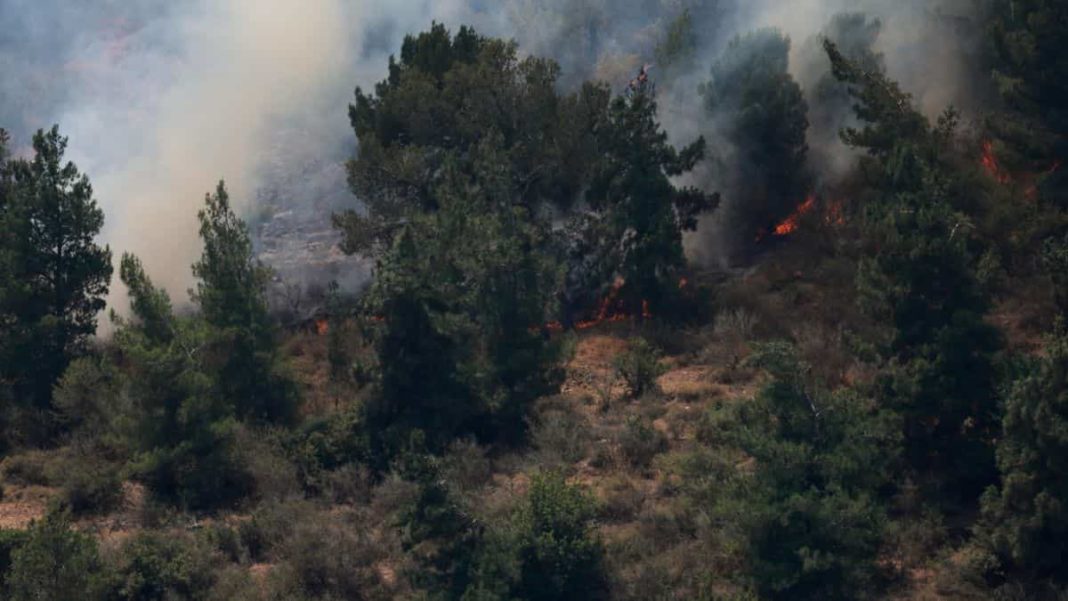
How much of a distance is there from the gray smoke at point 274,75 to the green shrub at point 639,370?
7400 mm

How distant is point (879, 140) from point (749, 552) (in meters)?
9.54

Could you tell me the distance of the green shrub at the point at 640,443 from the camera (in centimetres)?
2006

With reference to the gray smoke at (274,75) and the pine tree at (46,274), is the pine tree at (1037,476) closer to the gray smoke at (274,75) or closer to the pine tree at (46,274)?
the gray smoke at (274,75)

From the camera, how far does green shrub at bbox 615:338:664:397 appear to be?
2272 cm

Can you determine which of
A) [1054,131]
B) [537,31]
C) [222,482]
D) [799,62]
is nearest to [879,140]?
[1054,131]

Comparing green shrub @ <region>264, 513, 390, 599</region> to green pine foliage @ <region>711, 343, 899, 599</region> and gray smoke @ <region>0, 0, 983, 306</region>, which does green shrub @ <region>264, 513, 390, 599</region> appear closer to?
green pine foliage @ <region>711, 343, 899, 599</region>

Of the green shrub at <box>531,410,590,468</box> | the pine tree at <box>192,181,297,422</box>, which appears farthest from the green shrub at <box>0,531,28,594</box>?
the green shrub at <box>531,410,590,468</box>

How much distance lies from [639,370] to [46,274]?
1198cm

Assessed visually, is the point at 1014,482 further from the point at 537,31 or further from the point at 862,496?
the point at 537,31

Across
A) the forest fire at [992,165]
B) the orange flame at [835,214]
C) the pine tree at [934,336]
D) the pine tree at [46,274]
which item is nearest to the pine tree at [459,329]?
the pine tree at [934,336]

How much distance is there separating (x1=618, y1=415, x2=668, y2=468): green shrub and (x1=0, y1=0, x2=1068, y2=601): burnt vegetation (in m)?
0.06

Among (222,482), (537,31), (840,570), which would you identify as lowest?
(840,570)

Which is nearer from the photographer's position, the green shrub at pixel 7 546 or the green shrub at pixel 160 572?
the green shrub at pixel 160 572

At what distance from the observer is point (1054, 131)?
22453mm
